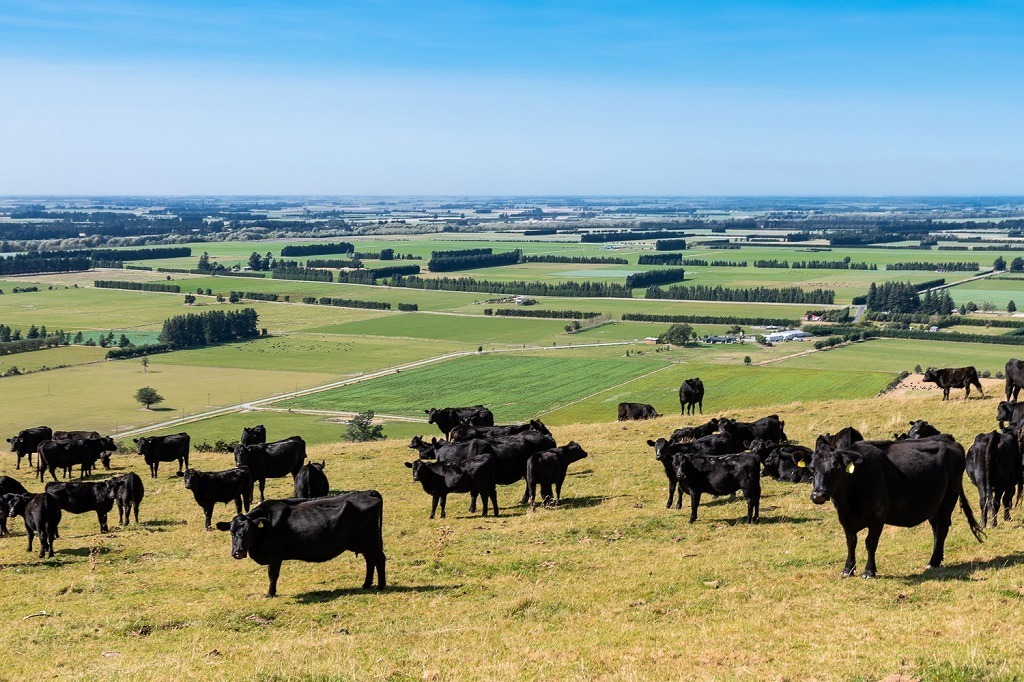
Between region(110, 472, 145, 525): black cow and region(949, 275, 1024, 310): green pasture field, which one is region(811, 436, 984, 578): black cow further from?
region(949, 275, 1024, 310): green pasture field

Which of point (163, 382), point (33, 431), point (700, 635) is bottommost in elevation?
point (163, 382)

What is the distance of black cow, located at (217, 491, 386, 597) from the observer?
16797 millimetres

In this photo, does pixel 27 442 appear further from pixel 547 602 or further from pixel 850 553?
pixel 850 553

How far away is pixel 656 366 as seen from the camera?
101812mm

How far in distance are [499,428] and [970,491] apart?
14414mm

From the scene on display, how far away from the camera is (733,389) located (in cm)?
8538

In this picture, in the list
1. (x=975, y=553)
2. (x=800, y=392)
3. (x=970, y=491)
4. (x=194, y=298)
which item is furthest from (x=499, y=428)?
(x=194, y=298)

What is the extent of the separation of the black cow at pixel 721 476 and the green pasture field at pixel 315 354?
8317 cm

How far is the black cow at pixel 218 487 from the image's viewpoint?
78.6 ft

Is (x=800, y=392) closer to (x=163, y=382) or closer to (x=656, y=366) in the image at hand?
(x=656, y=366)

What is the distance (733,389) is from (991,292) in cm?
10537

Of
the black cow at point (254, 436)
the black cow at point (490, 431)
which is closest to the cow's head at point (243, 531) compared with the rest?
the black cow at point (490, 431)

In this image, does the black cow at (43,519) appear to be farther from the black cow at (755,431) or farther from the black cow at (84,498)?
the black cow at (755,431)

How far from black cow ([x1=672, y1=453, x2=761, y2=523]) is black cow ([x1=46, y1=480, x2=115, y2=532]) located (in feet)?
46.7
